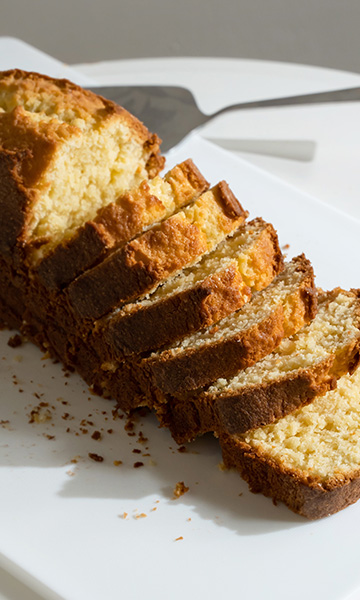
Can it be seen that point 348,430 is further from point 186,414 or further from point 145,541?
point 145,541

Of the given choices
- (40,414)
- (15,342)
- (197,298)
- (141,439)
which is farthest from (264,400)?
(15,342)

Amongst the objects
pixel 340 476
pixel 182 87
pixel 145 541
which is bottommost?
pixel 145 541

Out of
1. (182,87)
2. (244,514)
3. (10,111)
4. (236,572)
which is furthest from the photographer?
(182,87)

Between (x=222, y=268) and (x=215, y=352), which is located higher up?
(x=222, y=268)

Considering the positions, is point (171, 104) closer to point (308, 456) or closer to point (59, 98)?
point (59, 98)

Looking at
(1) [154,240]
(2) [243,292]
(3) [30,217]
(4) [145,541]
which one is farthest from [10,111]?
(4) [145,541]

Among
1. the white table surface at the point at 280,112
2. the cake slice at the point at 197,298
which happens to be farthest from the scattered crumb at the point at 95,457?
the white table surface at the point at 280,112

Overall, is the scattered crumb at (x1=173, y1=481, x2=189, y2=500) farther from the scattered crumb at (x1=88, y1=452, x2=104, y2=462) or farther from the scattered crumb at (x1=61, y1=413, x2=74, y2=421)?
the scattered crumb at (x1=61, y1=413, x2=74, y2=421)
